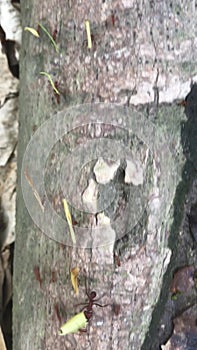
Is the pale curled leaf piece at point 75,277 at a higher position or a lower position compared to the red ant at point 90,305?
higher

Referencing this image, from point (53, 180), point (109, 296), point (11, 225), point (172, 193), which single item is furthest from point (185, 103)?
point (11, 225)

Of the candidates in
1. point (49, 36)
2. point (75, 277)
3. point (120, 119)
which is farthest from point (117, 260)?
point (49, 36)

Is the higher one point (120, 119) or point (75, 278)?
point (120, 119)

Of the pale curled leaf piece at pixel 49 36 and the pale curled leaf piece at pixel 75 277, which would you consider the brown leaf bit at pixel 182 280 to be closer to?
the pale curled leaf piece at pixel 75 277

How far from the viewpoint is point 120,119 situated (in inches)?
39.0

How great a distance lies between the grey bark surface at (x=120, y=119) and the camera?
0.98m

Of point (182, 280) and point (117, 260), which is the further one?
point (182, 280)

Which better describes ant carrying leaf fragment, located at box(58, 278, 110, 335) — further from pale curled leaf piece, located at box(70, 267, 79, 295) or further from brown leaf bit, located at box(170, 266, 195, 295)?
brown leaf bit, located at box(170, 266, 195, 295)

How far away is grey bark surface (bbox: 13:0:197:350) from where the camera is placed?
3.22 feet

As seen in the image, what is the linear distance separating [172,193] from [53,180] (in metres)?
0.23

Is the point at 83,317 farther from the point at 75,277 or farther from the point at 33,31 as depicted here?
the point at 33,31

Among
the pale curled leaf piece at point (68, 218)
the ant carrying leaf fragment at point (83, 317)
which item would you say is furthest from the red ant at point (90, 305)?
the pale curled leaf piece at point (68, 218)

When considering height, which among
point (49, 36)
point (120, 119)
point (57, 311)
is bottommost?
point (57, 311)

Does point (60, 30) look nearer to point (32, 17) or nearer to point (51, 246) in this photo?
point (32, 17)
